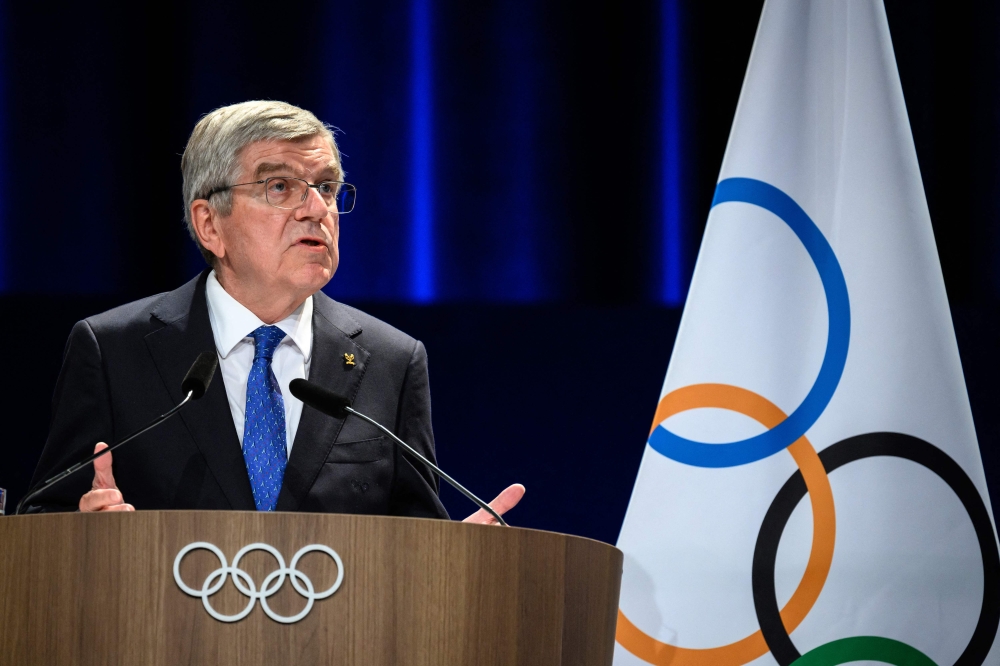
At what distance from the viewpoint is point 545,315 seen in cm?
292

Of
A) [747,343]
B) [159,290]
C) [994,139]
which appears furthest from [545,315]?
[994,139]

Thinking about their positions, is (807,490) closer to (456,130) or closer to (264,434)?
(264,434)

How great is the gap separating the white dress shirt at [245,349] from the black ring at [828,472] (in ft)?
3.47

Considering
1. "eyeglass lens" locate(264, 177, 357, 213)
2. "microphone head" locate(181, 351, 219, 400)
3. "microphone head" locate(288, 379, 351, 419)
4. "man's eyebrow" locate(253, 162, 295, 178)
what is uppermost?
"man's eyebrow" locate(253, 162, 295, 178)

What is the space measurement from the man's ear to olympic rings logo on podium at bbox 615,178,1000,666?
3.35 feet

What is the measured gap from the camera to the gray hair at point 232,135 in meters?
2.16

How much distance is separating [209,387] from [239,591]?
87 cm

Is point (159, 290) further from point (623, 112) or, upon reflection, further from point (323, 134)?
point (623, 112)

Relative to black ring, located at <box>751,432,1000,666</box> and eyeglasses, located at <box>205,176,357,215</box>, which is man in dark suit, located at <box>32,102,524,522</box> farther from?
black ring, located at <box>751,432,1000,666</box>

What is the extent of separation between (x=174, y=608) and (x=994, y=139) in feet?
9.04

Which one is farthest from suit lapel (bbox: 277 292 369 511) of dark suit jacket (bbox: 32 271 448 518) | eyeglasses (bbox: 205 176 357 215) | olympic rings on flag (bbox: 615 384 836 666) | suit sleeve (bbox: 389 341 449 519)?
olympic rings on flag (bbox: 615 384 836 666)

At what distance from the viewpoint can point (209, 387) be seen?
6.50 ft

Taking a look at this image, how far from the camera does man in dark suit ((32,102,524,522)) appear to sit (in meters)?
1.91

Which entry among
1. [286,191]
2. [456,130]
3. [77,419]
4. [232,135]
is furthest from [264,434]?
[456,130]
